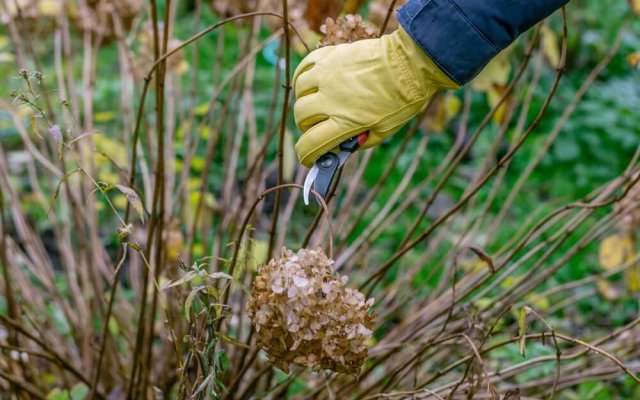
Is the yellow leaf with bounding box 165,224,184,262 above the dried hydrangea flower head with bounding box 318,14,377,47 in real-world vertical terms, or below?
below

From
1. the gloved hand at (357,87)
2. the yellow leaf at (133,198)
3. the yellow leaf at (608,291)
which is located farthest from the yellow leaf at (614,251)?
the yellow leaf at (133,198)

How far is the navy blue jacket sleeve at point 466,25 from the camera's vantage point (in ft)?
3.88

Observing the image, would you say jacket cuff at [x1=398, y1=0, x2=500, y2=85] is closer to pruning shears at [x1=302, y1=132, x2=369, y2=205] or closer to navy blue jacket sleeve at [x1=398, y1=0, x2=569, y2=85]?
navy blue jacket sleeve at [x1=398, y1=0, x2=569, y2=85]

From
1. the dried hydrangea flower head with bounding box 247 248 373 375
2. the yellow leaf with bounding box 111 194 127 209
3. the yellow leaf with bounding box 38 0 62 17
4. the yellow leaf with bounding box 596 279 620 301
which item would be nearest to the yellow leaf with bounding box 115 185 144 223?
the dried hydrangea flower head with bounding box 247 248 373 375

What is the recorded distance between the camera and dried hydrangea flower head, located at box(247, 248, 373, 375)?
94 centimetres

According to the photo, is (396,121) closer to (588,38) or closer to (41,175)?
(41,175)

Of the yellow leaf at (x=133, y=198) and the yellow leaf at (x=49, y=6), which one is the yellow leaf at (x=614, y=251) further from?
the yellow leaf at (x=49, y=6)

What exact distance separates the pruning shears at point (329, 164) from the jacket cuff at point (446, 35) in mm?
160

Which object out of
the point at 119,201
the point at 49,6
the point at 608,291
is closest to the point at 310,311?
the point at 49,6

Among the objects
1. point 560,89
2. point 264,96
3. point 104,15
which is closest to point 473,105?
point 560,89

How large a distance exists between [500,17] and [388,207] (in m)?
A: 0.96

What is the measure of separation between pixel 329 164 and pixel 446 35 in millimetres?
252

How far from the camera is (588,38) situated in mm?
4348

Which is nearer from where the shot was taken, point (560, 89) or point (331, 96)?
point (331, 96)
